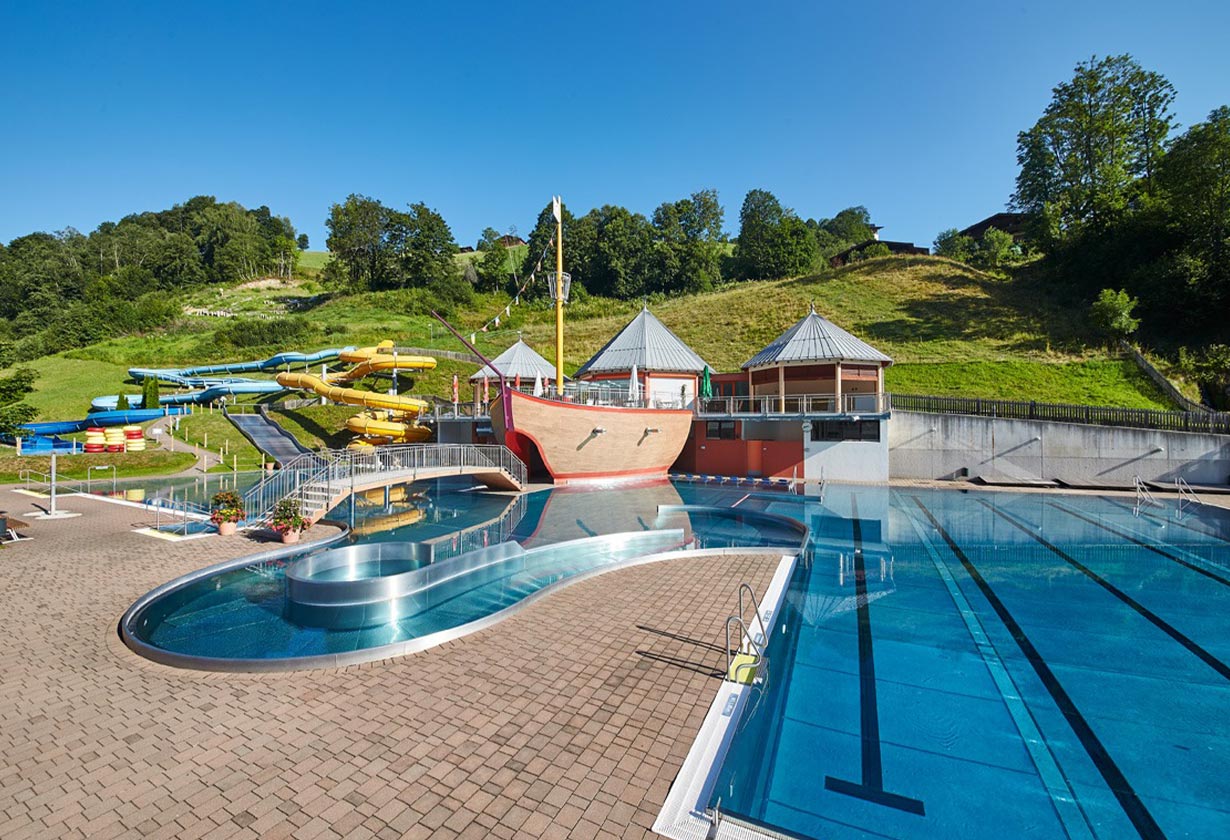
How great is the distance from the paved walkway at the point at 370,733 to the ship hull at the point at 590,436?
11539 mm

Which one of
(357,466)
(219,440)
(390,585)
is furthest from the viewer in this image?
(219,440)

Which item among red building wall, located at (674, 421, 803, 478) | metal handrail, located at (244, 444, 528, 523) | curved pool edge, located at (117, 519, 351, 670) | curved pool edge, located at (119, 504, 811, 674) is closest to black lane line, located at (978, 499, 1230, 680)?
curved pool edge, located at (119, 504, 811, 674)

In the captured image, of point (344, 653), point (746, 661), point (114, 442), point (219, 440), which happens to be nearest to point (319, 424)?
point (219, 440)

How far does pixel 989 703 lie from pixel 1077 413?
22286 mm

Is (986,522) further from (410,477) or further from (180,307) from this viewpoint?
(180,307)

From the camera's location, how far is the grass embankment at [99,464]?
21564mm

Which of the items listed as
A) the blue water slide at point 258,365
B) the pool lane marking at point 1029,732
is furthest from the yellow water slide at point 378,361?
the pool lane marking at point 1029,732

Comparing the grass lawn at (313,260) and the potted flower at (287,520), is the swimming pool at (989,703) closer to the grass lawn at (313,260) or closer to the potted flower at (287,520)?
the potted flower at (287,520)

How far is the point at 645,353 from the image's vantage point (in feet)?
84.3

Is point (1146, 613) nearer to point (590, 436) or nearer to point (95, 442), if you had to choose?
point (590, 436)

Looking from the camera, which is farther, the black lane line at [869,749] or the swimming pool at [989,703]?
the black lane line at [869,749]

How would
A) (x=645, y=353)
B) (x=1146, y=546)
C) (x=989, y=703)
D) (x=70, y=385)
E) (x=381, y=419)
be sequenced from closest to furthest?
1. (x=989, y=703)
2. (x=1146, y=546)
3. (x=645, y=353)
4. (x=381, y=419)
5. (x=70, y=385)

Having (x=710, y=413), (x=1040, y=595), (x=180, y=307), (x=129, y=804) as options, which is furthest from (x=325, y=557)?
(x=180, y=307)

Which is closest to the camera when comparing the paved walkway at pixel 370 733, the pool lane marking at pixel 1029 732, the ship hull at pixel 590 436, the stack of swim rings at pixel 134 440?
the paved walkway at pixel 370 733
